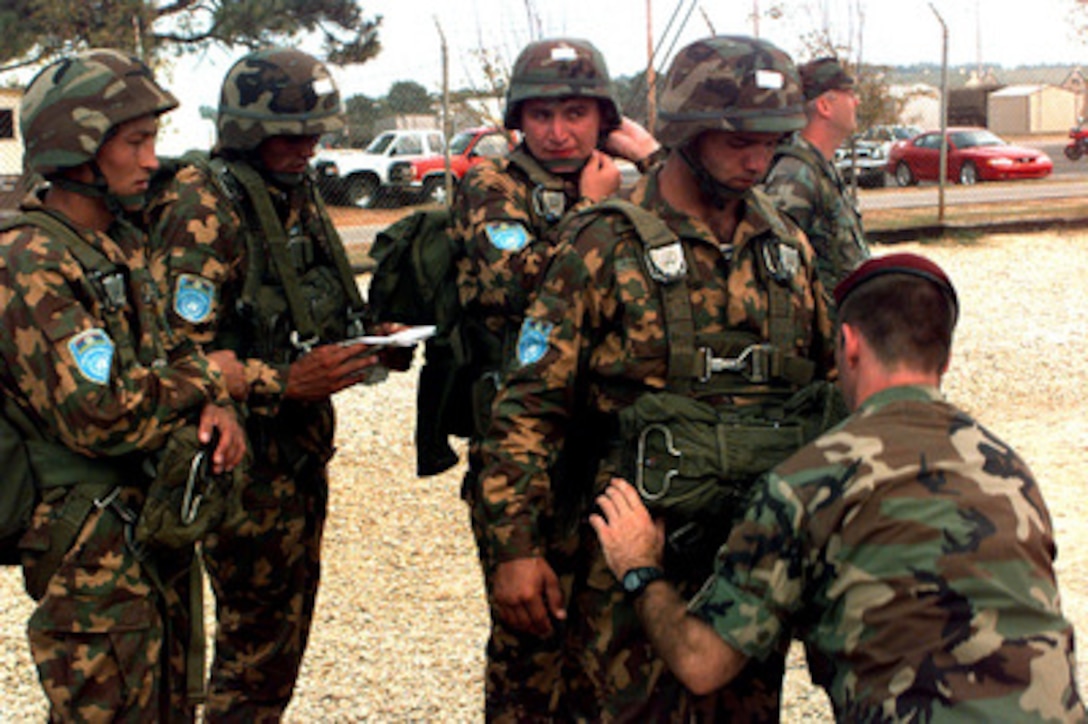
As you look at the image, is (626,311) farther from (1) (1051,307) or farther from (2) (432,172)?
(2) (432,172)

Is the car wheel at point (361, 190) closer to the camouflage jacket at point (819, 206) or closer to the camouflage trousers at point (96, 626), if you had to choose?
the camouflage jacket at point (819, 206)

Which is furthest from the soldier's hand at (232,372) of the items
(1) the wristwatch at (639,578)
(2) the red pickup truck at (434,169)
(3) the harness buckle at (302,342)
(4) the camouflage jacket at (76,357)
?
(2) the red pickup truck at (434,169)

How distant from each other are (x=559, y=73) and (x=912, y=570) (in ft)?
7.75

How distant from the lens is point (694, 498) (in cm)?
284

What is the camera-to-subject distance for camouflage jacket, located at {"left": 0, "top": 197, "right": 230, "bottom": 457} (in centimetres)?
298

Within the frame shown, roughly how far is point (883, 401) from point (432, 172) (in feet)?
68.1

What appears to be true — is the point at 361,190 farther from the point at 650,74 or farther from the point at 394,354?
the point at 394,354

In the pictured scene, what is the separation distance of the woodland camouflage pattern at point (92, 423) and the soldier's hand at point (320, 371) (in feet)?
1.79

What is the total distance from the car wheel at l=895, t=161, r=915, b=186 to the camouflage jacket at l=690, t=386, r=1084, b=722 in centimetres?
2654

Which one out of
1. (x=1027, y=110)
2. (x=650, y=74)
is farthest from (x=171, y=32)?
(x=1027, y=110)

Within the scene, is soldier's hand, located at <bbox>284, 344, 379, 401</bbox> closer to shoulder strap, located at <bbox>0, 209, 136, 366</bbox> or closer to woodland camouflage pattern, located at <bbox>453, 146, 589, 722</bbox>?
woodland camouflage pattern, located at <bbox>453, 146, 589, 722</bbox>

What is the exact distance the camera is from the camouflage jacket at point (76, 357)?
2.98 metres

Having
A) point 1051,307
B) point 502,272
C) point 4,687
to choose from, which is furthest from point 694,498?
point 1051,307

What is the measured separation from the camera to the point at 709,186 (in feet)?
10.1
